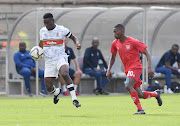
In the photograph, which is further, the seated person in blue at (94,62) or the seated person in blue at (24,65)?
the seated person in blue at (94,62)

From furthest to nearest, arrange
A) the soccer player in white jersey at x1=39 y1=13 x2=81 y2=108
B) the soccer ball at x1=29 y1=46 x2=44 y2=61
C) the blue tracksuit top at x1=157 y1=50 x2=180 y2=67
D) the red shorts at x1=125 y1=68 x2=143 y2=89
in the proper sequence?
the blue tracksuit top at x1=157 y1=50 x2=180 y2=67
the soccer ball at x1=29 y1=46 x2=44 y2=61
the soccer player in white jersey at x1=39 y1=13 x2=81 y2=108
the red shorts at x1=125 y1=68 x2=143 y2=89

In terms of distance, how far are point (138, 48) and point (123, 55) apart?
1.04 ft

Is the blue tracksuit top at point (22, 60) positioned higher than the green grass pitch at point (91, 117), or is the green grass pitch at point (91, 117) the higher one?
the blue tracksuit top at point (22, 60)

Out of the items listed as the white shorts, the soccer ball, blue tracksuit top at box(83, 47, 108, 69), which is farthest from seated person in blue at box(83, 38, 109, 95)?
the white shorts

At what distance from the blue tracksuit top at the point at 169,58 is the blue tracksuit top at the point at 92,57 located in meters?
1.87

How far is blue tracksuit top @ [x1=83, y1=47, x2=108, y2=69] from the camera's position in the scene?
19812 mm

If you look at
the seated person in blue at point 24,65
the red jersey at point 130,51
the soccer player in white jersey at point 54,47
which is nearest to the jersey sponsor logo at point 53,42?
the soccer player in white jersey at point 54,47

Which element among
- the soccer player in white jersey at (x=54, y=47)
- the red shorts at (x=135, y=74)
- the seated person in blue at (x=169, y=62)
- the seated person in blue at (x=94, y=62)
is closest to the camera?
the red shorts at (x=135, y=74)

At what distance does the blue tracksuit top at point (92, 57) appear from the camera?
65.0 feet

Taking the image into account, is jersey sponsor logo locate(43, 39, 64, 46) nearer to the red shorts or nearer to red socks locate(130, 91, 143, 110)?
the red shorts

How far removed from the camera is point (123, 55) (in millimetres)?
11445

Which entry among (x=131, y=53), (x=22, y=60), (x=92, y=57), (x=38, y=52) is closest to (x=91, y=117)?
(x=131, y=53)

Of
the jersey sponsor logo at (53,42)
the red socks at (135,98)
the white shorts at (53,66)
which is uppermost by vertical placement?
the jersey sponsor logo at (53,42)

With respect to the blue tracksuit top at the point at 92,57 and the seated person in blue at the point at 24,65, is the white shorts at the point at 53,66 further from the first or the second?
the blue tracksuit top at the point at 92,57
